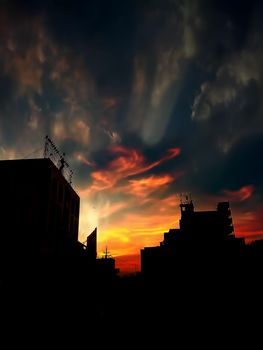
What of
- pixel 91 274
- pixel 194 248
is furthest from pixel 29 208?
pixel 194 248

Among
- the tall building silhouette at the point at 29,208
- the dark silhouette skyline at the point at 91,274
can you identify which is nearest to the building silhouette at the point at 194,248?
the dark silhouette skyline at the point at 91,274

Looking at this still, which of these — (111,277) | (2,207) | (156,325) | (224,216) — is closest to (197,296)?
(156,325)

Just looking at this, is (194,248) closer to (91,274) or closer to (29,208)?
(91,274)

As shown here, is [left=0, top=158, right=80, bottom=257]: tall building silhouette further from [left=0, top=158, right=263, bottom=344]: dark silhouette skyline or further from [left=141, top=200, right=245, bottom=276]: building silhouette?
[left=141, top=200, right=245, bottom=276]: building silhouette

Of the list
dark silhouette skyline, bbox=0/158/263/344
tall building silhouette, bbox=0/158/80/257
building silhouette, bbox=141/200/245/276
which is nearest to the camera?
dark silhouette skyline, bbox=0/158/263/344

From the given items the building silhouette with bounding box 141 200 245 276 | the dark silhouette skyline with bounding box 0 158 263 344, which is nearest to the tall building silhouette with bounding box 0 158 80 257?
the dark silhouette skyline with bounding box 0 158 263 344

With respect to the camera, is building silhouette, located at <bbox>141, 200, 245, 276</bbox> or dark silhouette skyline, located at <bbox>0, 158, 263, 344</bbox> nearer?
dark silhouette skyline, located at <bbox>0, 158, 263, 344</bbox>

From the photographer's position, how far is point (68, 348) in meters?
19.3

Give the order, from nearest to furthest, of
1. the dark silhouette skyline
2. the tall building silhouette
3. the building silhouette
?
the dark silhouette skyline < the tall building silhouette < the building silhouette

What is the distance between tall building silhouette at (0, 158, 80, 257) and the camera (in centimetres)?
2552

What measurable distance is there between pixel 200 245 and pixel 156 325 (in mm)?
21877

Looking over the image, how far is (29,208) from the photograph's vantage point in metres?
27.1

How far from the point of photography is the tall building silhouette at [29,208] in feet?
83.7

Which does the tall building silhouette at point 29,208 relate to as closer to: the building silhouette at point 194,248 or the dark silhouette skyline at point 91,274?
the dark silhouette skyline at point 91,274
